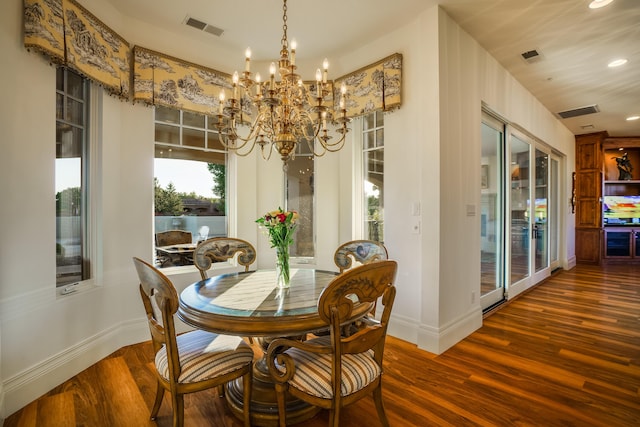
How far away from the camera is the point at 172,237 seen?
10.9ft

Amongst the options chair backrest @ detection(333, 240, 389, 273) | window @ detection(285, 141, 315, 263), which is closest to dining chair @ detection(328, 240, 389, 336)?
chair backrest @ detection(333, 240, 389, 273)

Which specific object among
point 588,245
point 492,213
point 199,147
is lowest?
point 588,245

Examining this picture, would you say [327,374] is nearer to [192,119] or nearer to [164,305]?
[164,305]

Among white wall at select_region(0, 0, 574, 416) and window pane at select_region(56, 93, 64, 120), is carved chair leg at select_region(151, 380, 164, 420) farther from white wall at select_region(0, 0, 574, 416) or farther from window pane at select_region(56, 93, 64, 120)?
window pane at select_region(56, 93, 64, 120)

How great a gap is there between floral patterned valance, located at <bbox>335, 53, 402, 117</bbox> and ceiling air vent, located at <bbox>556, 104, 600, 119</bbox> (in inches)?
179

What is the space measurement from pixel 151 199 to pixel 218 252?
1.03 meters

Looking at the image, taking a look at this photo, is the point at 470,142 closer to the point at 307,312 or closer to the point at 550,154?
the point at 307,312

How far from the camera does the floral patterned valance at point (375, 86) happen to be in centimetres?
310

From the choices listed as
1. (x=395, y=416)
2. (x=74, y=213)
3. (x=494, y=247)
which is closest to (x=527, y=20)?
(x=494, y=247)

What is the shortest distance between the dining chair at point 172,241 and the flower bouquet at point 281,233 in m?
1.69

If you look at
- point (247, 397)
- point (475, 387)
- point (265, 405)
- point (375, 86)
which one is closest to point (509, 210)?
point (375, 86)

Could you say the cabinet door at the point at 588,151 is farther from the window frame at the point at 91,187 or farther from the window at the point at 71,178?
the window at the point at 71,178

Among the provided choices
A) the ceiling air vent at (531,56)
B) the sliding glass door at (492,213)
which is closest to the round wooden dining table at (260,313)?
the sliding glass door at (492,213)

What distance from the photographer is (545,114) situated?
5438 millimetres
